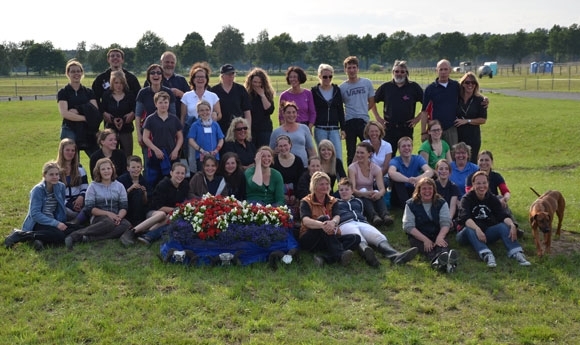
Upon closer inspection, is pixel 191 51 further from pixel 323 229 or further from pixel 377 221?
pixel 323 229

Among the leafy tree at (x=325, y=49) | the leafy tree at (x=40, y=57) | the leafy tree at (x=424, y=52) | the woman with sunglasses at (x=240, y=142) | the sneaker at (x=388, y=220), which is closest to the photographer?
the sneaker at (x=388, y=220)

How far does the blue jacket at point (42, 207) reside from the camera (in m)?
7.35

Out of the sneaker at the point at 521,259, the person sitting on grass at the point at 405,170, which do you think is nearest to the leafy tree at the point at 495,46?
the person sitting on grass at the point at 405,170

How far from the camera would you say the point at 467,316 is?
5.34m

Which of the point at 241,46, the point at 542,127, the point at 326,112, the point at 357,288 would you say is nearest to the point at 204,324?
the point at 357,288

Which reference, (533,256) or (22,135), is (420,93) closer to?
(533,256)

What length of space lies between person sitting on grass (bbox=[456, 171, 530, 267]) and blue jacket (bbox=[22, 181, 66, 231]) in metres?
5.22

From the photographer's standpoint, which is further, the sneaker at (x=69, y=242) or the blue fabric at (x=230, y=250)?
the sneaker at (x=69, y=242)

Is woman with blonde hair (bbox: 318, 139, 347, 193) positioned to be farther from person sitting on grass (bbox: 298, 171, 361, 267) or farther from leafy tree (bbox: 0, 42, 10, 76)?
leafy tree (bbox: 0, 42, 10, 76)

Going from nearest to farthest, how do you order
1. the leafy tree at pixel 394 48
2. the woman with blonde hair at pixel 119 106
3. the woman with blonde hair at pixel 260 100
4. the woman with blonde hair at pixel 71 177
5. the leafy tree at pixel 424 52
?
the woman with blonde hair at pixel 71 177 → the woman with blonde hair at pixel 119 106 → the woman with blonde hair at pixel 260 100 → the leafy tree at pixel 424 52 → the leafy tree at pixel 394 48

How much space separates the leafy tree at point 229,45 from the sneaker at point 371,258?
11963 centimetres

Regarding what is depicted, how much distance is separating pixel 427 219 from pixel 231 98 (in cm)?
362

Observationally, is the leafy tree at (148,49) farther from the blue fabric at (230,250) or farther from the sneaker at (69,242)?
the blue fabric at (230,250)

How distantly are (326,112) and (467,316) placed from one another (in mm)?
4724
